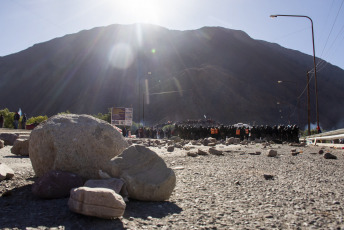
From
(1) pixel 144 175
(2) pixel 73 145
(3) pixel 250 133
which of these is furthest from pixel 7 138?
(3) pixel 250 133

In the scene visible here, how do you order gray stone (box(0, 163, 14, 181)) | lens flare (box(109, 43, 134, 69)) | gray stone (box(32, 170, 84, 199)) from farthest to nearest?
1. lens flare (box(109, 43, 134, 69))
2. gray stone (box(0, 163, 14, 181))
3. gray stone (box(32, 170, 84, 199))

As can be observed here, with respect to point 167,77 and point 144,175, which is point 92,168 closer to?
point 144,175

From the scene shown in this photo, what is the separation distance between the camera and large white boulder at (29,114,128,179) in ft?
17.8

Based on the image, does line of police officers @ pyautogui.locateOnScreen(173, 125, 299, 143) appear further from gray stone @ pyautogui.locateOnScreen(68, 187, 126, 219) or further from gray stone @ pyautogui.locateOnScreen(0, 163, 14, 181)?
gray stone @ pyautogui.locateOnScreen(68, 187, 126, 219)

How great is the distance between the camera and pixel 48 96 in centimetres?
10569

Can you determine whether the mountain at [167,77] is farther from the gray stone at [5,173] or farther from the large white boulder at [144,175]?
the large white boulder at [144,175]

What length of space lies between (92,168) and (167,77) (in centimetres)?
9607

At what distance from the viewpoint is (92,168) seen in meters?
5.55

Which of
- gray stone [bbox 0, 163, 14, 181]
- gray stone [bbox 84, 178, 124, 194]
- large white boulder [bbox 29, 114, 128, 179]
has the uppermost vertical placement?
large white boulder [bbox 29, 114, 128, 179]

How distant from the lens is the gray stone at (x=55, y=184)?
468cm

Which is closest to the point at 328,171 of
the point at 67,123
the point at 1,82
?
the point at 67,123

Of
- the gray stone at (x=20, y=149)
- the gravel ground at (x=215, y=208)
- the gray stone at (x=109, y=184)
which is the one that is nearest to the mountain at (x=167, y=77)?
the gray stone at (x=20, y=149)

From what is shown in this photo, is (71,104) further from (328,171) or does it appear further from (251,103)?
(328,171)

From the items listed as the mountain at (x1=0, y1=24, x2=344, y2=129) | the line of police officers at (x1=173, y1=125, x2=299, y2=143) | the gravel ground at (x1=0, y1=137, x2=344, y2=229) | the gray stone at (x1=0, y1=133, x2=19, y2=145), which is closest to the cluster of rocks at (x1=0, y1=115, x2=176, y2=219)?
the gravel ground at (x1=0, y1=137, x2=344, y2=229)
